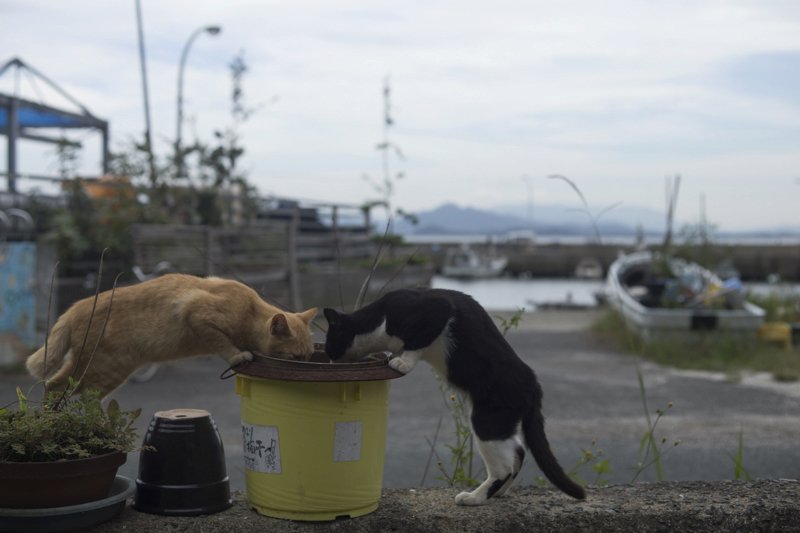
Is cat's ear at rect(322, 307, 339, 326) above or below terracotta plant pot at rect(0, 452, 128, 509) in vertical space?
above

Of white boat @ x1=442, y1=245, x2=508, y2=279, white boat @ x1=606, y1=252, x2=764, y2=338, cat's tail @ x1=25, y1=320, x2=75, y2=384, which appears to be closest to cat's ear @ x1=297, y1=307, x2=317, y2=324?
cat's tail @ x1=25, y1=320, x2=75, y2=384

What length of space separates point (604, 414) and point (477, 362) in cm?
525

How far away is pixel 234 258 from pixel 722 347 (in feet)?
21.2

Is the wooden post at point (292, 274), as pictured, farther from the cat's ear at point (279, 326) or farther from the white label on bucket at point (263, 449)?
the white label on bucket at point (263, 449)

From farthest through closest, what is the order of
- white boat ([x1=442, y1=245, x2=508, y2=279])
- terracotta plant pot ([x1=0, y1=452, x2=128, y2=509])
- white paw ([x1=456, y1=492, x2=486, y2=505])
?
white boat ([x1=442, y1=245, x2=508, y2=279])
white paw ([x1=456, y1=492, x2=486, y2=505])
terracotta plant pot ([x1=0, y1=452, x2=128, y2=509])

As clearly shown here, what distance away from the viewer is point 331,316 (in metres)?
3.05

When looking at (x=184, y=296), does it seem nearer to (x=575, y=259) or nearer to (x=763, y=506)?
(x=763, y=506)

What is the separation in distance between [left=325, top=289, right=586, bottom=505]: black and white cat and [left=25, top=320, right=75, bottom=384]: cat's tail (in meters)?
1.05

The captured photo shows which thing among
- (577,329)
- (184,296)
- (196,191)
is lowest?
(577,329)

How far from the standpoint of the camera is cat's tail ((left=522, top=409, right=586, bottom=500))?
2973 mm

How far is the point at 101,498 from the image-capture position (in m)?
2.83

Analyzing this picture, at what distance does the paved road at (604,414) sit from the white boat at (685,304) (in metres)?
0.93

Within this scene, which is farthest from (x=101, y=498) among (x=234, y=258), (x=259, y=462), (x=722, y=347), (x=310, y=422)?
(x=722, y=347)

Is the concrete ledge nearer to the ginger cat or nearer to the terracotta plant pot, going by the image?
the terracotta plant pot
